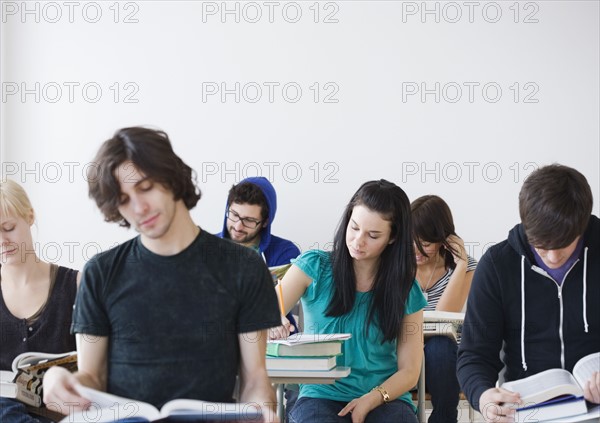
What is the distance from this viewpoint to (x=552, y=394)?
207cm

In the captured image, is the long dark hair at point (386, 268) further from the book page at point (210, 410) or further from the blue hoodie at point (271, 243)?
the blue hoodie at point (271, 243)

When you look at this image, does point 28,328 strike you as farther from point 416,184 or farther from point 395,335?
point 416,184

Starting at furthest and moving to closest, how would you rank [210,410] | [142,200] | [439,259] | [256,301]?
[439,259] < [256,301] < [142,200] < [210,410]

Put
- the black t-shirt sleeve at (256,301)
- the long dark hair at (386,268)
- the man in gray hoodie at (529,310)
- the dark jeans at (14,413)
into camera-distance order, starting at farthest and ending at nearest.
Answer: the long dark hair at (386,268) → the man in gray hoodie at (529,310) → the dark jeans at (14,413) → the black t-shirt sleeve at (256,301)

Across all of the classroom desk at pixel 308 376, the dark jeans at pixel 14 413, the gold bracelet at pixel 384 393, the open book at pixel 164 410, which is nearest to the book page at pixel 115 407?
the open book at pixel 164 410

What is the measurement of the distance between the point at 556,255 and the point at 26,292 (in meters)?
1.53

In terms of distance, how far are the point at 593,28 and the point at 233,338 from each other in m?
3.50

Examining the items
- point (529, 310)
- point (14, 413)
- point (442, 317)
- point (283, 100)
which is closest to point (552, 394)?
point (529, 310)

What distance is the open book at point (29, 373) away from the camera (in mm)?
2188

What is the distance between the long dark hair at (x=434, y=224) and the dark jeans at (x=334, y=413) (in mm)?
1341

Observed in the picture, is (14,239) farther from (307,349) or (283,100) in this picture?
(283,100)

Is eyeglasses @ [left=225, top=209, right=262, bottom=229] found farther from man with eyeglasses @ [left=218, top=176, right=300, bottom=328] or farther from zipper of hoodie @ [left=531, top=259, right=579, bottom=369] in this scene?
zipper of hoodie @ [left=531, top=259, right=579, bottom=369]

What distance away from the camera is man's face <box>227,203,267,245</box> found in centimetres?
409

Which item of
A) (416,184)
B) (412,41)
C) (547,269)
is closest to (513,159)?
(416,184)
